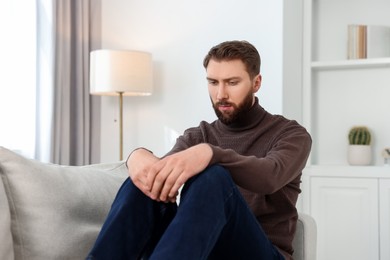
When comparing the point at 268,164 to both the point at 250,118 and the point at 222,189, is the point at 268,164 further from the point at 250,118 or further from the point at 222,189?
the point at 250,118

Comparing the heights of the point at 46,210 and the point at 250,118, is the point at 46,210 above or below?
below

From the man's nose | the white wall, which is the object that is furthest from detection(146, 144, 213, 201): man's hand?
the white wall

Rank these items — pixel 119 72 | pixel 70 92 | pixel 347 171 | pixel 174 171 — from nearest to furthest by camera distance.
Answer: pixel 174 171 → pixel 347 171 → pixel 119 72 → pixel 70 92

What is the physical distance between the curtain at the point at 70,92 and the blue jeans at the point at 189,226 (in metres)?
1.97

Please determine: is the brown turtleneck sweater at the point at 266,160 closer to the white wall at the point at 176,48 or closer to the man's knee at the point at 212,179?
the man's knee at the point at 212,179

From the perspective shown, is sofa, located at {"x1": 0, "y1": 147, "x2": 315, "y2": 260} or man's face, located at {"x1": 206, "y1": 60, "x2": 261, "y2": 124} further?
man's face, located at {"x1": 206, "y1": 60, "x2": 261, "y2": 124}

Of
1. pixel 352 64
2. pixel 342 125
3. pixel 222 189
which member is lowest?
pixel 222 189

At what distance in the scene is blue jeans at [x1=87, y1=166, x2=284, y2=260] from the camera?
111cm

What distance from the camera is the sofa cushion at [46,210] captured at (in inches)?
48.9

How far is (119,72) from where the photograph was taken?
10.2ft

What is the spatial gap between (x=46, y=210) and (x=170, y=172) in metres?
0.30

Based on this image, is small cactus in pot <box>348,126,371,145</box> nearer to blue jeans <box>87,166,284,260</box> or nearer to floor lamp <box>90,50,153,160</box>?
floor lamp <box>90,50,153,160</box>

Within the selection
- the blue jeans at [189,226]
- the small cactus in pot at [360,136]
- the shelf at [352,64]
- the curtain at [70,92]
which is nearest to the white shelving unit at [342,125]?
the shelf at [352,64]

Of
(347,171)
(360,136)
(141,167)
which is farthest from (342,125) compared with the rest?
(141,167)
